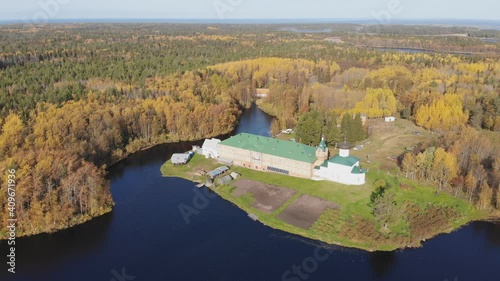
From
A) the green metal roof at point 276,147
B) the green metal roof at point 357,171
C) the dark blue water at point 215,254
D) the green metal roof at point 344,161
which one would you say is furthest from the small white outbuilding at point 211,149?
the green metal roof at point 357,171

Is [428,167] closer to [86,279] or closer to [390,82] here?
[86,279]

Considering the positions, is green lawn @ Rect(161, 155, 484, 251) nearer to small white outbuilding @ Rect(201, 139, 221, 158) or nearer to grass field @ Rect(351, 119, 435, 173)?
small white outbuilding @ Rect(201, 139, 221, 158)

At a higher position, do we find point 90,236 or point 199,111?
point 199,111

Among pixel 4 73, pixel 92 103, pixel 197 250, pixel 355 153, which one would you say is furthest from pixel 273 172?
pixel 4 73

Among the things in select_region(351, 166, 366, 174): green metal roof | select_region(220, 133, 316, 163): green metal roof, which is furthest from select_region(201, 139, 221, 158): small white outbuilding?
select_region(351, 166, 366, 174): green metal roof

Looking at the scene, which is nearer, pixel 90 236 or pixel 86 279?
pixel 86 279

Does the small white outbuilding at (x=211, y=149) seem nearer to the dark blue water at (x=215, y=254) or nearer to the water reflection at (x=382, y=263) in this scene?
Result: the dark blue water at (x=215, y=254)

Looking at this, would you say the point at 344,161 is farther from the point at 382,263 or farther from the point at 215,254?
the point at 215,254
